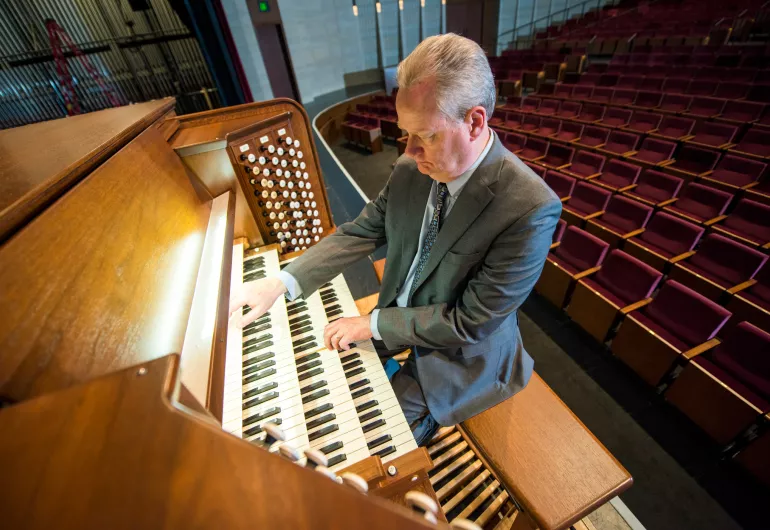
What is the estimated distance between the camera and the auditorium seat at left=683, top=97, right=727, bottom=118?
5496 millimetres

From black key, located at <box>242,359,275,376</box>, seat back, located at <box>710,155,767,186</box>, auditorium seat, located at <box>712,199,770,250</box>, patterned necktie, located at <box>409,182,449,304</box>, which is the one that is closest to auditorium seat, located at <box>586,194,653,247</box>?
auditorium seat, located at <box>712,199,770,250</box>

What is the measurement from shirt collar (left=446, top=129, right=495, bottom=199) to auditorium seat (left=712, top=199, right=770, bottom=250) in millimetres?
3609

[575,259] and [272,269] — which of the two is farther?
[575,259]

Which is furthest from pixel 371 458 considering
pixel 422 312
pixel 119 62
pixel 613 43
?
pixel 613 43

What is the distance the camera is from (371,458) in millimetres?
1076

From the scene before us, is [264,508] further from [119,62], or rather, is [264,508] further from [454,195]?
[119,62]

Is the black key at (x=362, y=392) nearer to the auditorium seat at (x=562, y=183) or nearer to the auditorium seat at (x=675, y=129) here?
the auditorium seat at (x=562, y=183)

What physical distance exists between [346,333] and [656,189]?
15.0 ft

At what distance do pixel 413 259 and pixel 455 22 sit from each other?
15733 millimetres

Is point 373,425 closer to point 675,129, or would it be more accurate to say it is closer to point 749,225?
point 749,225

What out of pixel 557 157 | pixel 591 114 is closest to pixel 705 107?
pixel 591 114

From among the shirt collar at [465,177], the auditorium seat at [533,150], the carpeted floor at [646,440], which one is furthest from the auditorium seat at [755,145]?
the shirt collar at [465,177]

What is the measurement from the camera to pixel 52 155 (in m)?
1.00

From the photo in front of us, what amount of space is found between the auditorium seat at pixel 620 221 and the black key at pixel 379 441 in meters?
3.48
